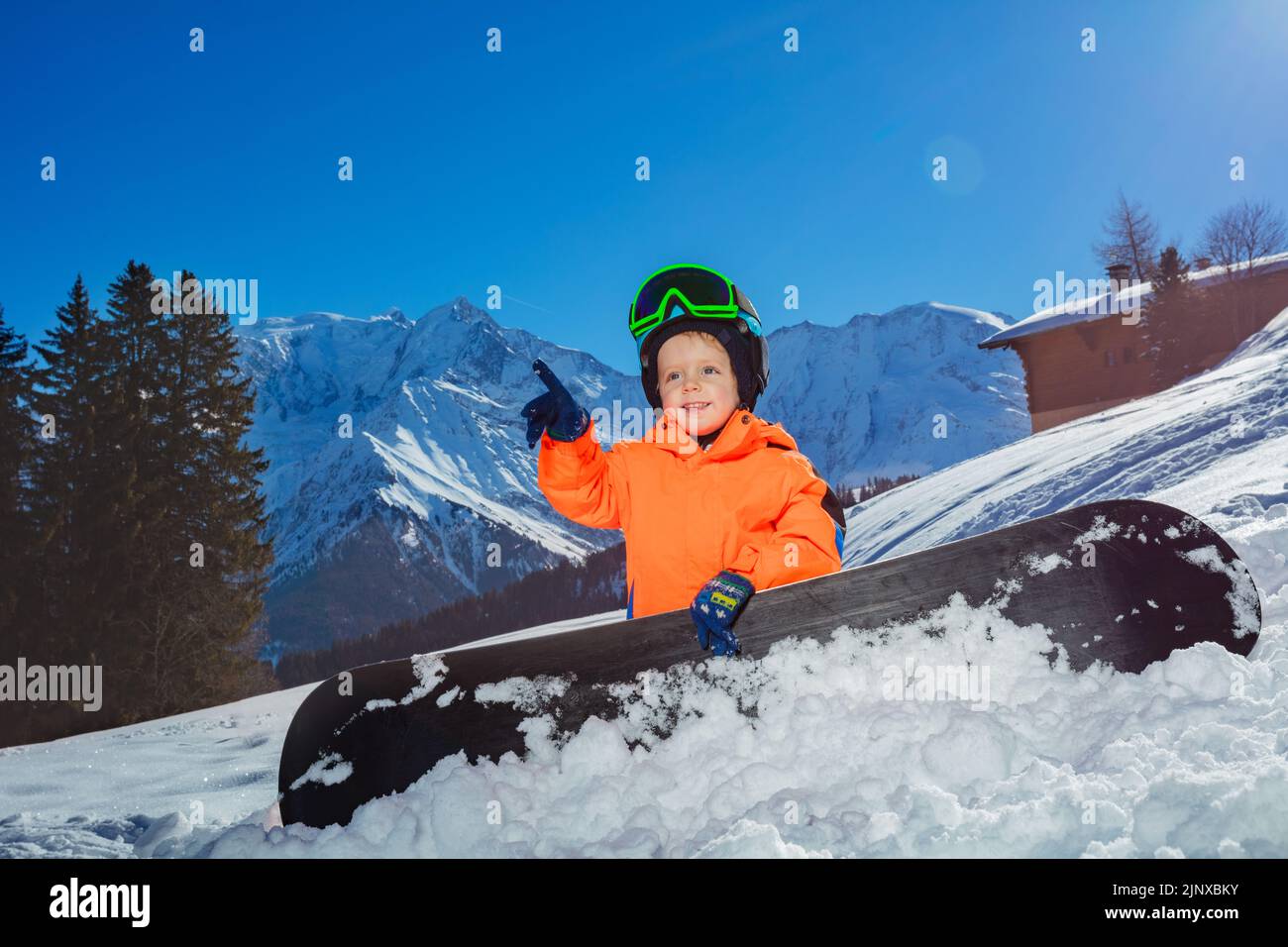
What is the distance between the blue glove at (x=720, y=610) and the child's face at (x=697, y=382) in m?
0.89

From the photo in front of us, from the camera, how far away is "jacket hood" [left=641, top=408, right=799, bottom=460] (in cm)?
332

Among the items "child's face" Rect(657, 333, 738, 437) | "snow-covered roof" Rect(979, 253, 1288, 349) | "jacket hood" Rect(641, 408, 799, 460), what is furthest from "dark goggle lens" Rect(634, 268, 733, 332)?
"snow-covered roof" Rect(979, 253, 1288, 349)

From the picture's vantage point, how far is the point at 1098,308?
3359 centimetres

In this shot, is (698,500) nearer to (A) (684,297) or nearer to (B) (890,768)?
(A) (684,297)

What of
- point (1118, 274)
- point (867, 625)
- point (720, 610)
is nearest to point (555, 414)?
point (720, 610)

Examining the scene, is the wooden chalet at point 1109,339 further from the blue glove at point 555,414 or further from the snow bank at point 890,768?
the blue glove at point 555,414

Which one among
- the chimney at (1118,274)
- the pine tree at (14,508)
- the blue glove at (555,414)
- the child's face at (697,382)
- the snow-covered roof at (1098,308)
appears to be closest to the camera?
the blue glove at (555,414)

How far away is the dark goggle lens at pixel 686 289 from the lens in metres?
3.54

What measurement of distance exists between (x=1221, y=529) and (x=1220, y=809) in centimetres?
424

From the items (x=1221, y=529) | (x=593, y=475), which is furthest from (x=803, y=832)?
(x=1221, y=529)

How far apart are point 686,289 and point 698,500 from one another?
94 cm

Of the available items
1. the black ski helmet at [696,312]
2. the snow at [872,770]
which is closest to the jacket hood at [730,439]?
the black ski helmet at [696,312]

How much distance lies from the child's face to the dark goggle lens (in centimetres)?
16

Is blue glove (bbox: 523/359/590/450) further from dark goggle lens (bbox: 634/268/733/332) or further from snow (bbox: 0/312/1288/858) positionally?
snow (bbox: 0/312/1288/858)
